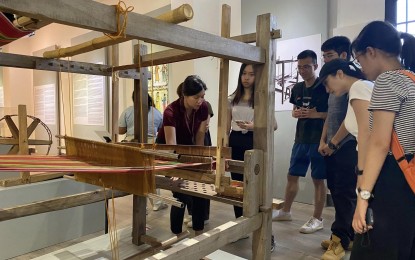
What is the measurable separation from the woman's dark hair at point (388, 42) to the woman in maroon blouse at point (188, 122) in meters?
1.02

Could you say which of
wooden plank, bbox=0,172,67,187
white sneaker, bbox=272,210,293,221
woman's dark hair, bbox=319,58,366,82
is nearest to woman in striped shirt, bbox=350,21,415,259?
woman's dark hair, bbox=319,58,366,82

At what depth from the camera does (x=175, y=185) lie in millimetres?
1718

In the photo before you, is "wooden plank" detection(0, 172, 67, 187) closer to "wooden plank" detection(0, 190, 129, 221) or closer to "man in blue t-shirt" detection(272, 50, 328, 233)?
"wooden plank" detection(0, 190, 129, 221)

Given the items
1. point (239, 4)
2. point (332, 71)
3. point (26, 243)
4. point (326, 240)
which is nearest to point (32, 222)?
point (26, 243)

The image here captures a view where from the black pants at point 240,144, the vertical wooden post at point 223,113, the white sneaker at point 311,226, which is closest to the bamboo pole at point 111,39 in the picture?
the vertical wooden post at point 223,113

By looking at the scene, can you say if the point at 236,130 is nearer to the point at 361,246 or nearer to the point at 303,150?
the point at 303,150

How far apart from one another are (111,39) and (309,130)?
201 cm

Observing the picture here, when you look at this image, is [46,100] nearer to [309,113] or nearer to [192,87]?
[192,87]

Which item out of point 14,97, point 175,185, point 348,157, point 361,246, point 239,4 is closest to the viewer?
point 361,246

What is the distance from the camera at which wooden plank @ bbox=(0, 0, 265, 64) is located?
2.55ft

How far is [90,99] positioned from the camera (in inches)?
214

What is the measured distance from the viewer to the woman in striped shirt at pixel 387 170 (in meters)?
1.07

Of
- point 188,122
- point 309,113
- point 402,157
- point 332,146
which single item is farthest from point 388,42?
point 309,113

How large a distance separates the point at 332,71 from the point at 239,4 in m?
2.48
